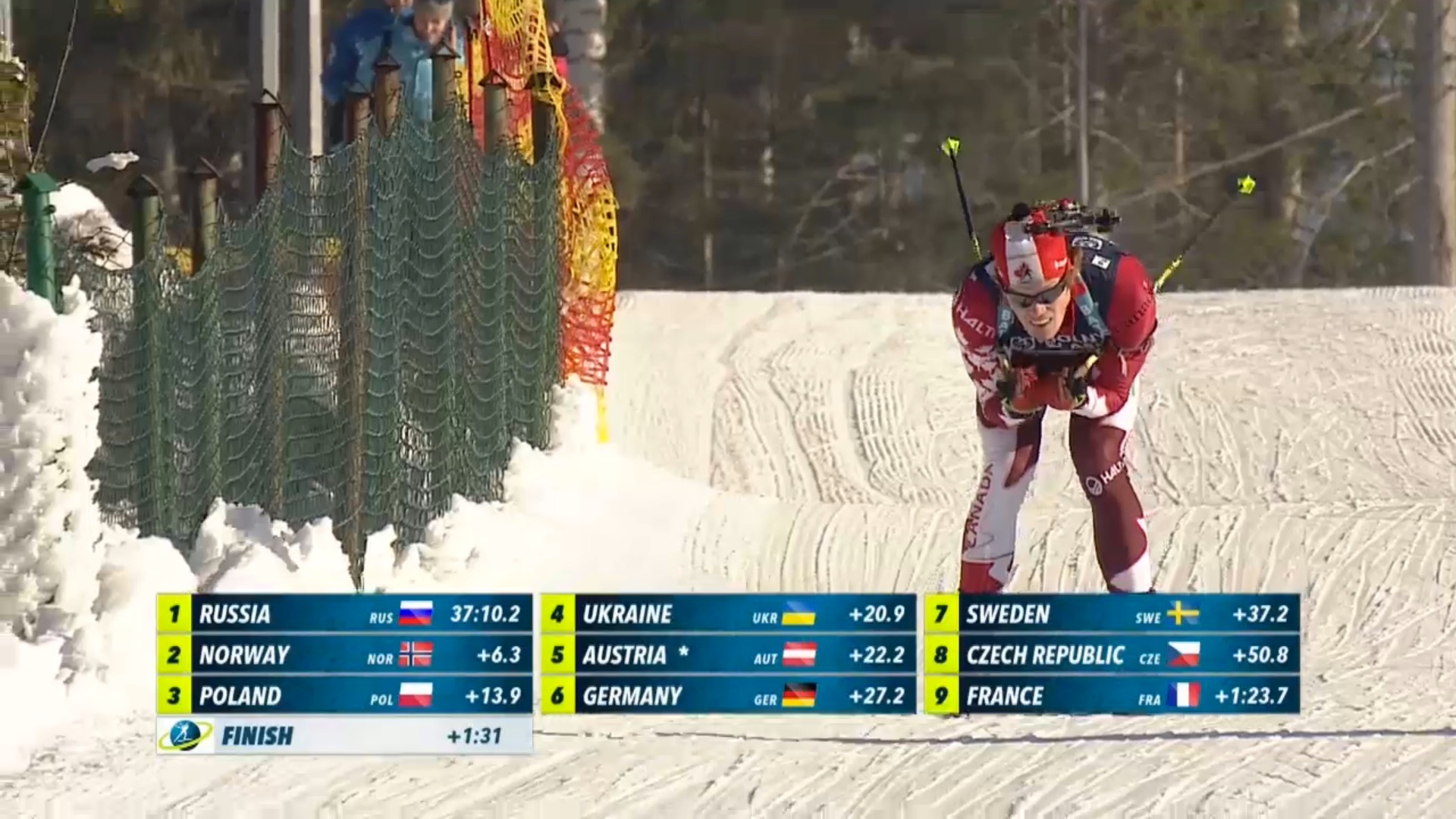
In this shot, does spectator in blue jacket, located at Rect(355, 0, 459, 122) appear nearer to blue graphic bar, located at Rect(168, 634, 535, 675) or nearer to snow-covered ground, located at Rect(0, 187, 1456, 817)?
snow-covered ground, located at Rect(0, 187, 1456, 817)

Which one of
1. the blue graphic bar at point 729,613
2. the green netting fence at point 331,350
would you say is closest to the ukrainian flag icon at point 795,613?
the blue graphic bar at point 729,613

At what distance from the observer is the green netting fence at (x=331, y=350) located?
966 centimetres

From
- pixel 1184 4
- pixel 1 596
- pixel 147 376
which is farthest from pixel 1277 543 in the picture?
pixel 1184 4

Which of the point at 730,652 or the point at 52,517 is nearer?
the point at 730,652

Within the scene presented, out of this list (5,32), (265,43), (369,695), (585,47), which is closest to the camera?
(369,695)

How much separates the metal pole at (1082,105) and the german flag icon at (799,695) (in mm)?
28630

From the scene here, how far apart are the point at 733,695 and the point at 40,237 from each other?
274cm

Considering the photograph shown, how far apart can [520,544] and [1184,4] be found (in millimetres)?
29246

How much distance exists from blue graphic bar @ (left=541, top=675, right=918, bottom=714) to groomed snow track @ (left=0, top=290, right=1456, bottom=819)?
16cm

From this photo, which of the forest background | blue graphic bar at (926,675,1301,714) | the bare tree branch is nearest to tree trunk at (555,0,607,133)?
the forest background

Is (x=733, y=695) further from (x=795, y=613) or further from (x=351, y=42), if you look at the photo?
(x=351, y=42)

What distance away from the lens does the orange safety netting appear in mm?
15625

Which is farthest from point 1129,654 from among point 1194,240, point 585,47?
point 585,47

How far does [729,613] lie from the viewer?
7992 mm
